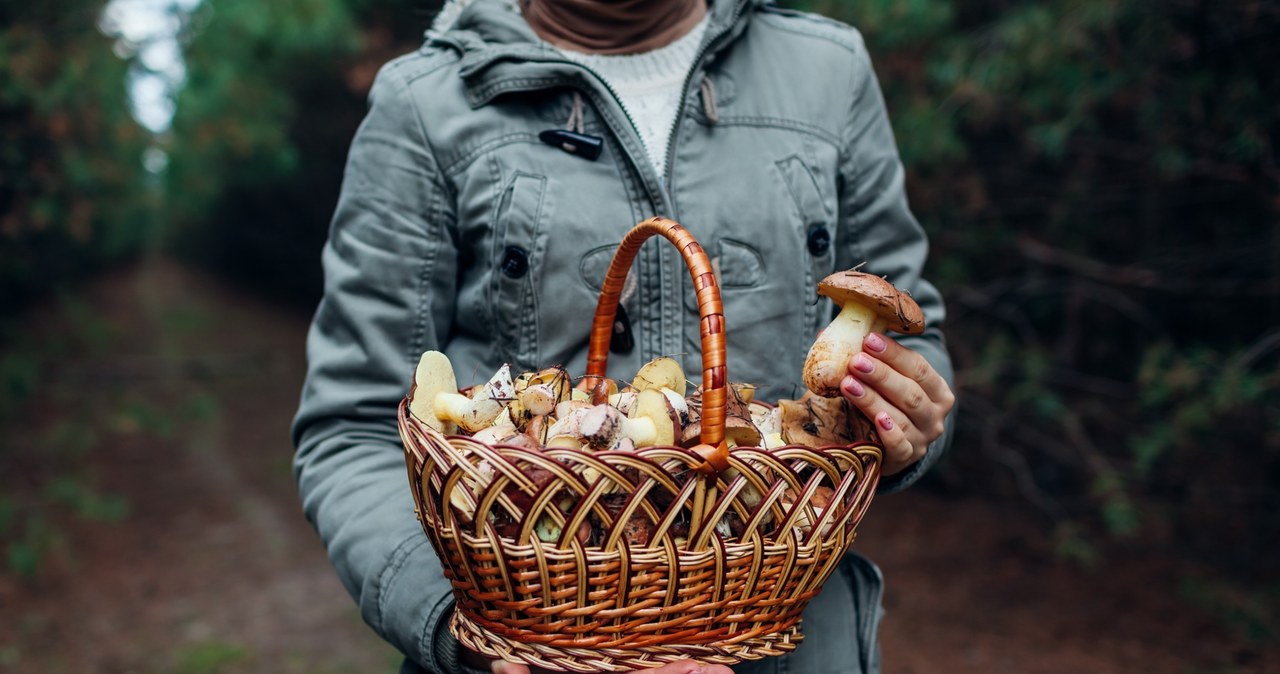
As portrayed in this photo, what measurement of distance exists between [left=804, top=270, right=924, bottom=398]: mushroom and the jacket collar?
48cm

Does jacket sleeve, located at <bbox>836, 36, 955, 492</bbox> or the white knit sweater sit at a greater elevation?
the white knit sweater

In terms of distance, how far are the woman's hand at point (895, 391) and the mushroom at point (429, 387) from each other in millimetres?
475

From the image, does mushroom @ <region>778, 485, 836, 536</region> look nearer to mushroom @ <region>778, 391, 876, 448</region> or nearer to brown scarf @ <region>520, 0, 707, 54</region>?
mushroom @ <region>778, 391, 876, 448</region>

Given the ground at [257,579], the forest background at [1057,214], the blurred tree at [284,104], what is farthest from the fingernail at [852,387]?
the ground at [257,579]

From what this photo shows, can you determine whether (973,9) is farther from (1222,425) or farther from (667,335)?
(667,335)

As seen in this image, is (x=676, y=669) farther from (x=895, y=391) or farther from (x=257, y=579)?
(x=257, y=579)

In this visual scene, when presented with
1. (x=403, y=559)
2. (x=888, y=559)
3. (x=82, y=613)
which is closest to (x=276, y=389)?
(x=82, y=613)

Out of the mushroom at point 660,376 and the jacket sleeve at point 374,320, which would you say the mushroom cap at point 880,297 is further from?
the jacket sleeve at point 374,320

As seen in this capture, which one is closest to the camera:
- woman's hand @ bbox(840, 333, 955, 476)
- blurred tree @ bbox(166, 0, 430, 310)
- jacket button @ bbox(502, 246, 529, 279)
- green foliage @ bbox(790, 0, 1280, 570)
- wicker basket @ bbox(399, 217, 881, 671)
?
wicker basket @ bbox(399, 217, 881, 671)

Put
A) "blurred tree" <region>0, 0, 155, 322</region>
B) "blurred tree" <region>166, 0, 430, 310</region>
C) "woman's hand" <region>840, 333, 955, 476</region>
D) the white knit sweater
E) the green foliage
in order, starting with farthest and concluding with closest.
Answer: "blurred tree" <region>166, 0, 430, 310</region> < "blurred tree" <region>0, 0, 155, 322</region> < the green foliage < the white knit sweater < "woman's hand" <region>840, 333, 955, 476</region>

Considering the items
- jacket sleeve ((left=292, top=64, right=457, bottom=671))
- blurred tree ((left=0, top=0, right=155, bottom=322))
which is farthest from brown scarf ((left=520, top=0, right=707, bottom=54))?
blurred tree ((left=0, top=0, right=155, bottom=322))

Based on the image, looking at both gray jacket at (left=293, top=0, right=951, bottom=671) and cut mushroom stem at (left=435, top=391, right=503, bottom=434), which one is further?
gray jacket at (left=293, top=0, right=951, bottom=671)

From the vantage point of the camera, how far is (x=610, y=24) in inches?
59.0

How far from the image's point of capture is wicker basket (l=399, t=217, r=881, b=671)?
1.01 metres
